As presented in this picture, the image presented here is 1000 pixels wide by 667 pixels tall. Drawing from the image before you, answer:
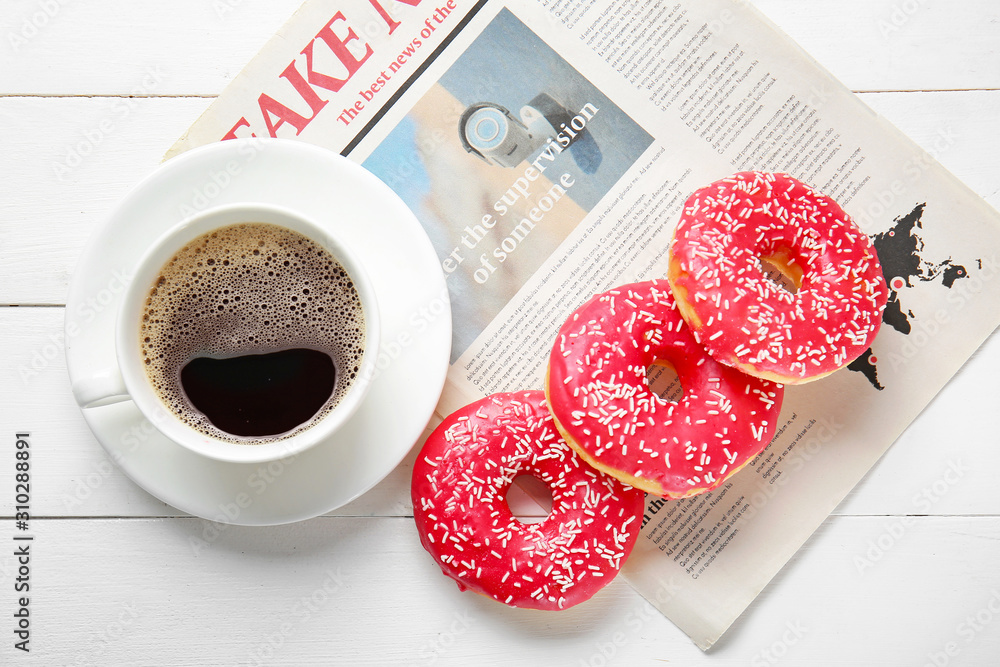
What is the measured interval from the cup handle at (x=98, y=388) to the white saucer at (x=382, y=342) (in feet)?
0.45

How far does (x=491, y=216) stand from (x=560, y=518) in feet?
1.45

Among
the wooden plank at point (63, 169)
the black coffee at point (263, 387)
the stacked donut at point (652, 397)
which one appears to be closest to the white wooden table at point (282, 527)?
the wooden plank at point (63, 169)

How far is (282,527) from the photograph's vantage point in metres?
0.98

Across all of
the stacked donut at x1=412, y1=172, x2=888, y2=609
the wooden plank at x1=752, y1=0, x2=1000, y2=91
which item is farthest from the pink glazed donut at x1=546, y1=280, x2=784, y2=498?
the wooden plank at x1=752, y1=0, x2=1000, y2=91

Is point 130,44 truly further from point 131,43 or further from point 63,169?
point 63,169

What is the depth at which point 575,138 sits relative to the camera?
1008 mm

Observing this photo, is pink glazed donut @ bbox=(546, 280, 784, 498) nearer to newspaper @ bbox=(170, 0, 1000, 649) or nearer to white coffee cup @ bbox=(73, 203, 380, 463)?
newspaper @ bbox=(170, 0, 1000, 649)

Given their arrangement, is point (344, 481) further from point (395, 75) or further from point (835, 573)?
point (835, 573)

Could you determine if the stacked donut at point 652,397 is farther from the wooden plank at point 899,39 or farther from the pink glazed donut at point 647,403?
the wooden plank at point 899,39

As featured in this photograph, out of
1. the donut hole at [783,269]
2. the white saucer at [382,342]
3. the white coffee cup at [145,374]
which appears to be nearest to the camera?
the white coffee cup at [145,374]

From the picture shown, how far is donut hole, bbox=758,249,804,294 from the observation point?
932 millimetres

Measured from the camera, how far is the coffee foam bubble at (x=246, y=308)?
2.53ft

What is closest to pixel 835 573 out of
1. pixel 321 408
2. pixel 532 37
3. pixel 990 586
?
pixel 990 586

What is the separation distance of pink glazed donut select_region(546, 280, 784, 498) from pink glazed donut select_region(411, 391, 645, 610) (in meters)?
0.06
